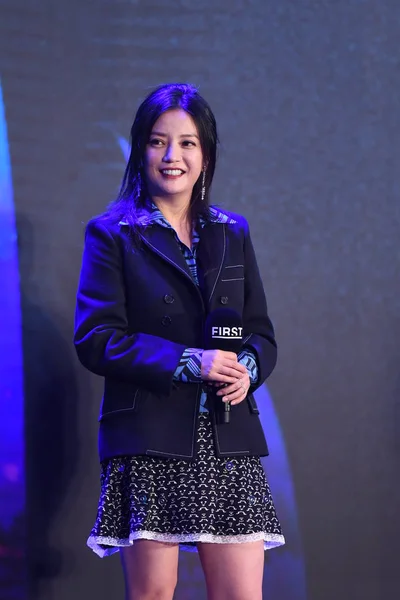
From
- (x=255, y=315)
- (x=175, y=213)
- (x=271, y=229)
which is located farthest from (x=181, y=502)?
(x=271, y=229)

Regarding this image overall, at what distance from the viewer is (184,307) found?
1.91m

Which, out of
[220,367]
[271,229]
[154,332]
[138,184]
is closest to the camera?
[220,367]

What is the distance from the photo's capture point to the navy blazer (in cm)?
180

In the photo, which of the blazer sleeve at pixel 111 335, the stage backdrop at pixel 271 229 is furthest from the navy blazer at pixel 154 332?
the stage backdrop at pixel 271 229

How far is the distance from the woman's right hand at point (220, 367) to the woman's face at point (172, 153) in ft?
1.49

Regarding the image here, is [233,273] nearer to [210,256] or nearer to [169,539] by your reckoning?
[210,256]

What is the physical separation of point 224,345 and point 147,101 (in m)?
0.66

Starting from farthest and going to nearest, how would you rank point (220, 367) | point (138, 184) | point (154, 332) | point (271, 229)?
point (271, 229) < point (138, 184) < point (154, 332) < point (220, 367)

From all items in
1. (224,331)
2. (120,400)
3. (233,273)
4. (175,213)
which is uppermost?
(175,213)

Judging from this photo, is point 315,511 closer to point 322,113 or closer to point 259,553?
point 259,553

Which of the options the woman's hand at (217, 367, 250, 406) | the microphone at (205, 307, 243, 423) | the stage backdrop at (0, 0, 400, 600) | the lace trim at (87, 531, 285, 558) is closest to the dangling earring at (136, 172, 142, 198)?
the microphone at (205, 307, 243, 423)

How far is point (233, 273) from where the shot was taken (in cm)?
200

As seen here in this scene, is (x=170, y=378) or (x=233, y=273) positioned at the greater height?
(x=233, y=273)

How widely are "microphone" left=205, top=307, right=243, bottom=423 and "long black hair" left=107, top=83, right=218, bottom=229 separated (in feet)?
1.12
